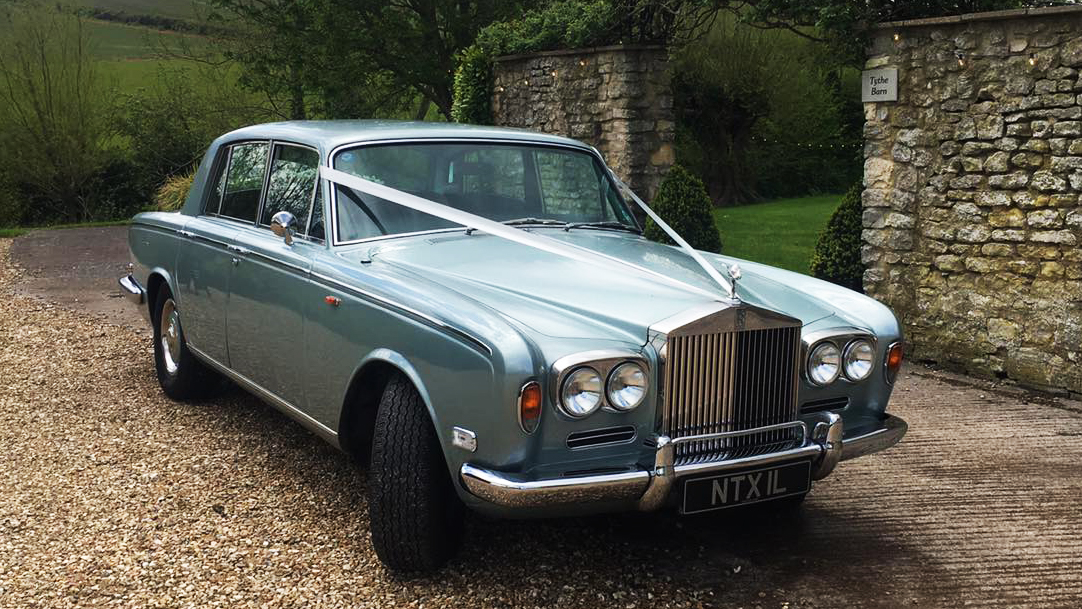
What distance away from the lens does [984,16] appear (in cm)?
686

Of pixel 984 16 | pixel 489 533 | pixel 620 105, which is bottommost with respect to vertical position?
pixel 489 533

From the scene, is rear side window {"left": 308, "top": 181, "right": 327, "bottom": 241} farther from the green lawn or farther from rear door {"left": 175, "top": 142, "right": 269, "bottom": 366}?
the green lawn

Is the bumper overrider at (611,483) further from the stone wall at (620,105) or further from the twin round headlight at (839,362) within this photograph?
the stone wall at (620,105)

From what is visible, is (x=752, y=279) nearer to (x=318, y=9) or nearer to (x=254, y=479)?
(x=254, y=479)

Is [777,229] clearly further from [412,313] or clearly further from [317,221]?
[412,313]

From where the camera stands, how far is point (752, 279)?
4.42m

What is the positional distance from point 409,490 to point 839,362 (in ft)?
5.46

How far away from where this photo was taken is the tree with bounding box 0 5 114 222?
20438 mm

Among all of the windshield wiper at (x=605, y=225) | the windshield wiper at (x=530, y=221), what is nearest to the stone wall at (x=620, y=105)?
the windshield wiper at (x=605, y=225)

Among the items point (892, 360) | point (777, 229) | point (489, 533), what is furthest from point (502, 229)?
point (777, 229)

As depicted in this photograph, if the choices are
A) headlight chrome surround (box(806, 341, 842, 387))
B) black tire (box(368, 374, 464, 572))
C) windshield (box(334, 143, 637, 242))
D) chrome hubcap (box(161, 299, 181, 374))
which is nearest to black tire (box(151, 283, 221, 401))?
chrome hubcap (box(161, 299, 181, 374))

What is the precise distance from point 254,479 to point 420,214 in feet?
5.05

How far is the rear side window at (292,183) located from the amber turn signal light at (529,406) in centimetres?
190

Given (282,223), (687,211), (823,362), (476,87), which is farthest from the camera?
(476,87)
